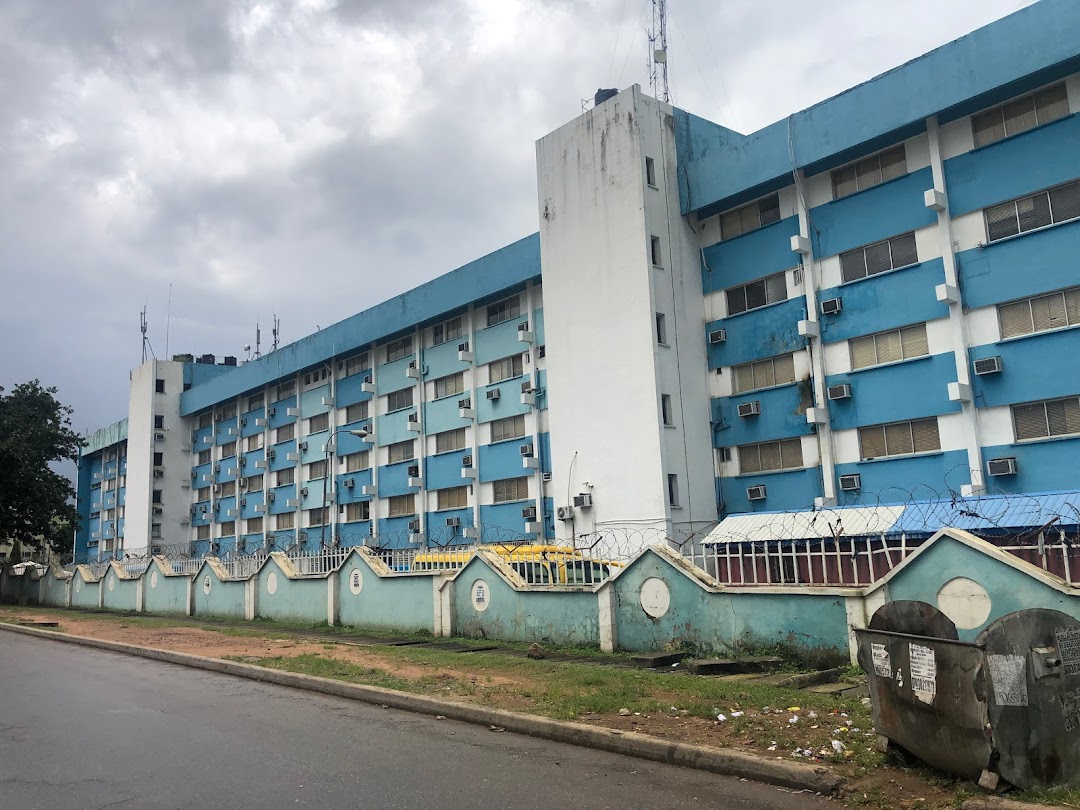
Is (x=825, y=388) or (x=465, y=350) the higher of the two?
(x=465, y=350)

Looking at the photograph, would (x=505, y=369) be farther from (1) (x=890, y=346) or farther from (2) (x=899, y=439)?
(2) (x=899, y=439)

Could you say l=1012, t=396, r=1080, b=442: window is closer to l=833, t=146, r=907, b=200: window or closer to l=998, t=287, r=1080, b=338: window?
l=998, t=287, r=1080, b=338: window

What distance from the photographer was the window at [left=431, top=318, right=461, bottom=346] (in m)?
37.2

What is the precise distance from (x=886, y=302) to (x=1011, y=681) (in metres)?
19.2

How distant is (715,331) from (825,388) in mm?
4216

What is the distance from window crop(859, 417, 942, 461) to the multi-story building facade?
54mm

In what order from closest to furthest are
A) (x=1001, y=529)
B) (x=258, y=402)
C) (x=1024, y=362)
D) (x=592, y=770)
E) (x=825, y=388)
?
(x=592, y=770), (x=1001, y=529), (x=1024, y=362), (x=825, y=388), (x=258, y=402)

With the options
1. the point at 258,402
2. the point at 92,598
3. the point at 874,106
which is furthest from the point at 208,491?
the point at 874,106

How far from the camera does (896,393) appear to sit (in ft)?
76.6

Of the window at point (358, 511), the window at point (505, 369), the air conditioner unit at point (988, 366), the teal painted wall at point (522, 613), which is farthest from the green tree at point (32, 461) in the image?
the air conditioner unit at point (988, 366)

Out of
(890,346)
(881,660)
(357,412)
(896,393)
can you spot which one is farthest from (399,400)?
(881,660)

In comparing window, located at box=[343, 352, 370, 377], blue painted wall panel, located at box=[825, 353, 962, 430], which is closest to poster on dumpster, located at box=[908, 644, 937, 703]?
blue painted wall panel, located at box=[825, 353, 962, 430]

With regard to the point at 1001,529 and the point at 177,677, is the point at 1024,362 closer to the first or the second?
the point at 1001,529

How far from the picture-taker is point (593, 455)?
27469 millimetres
